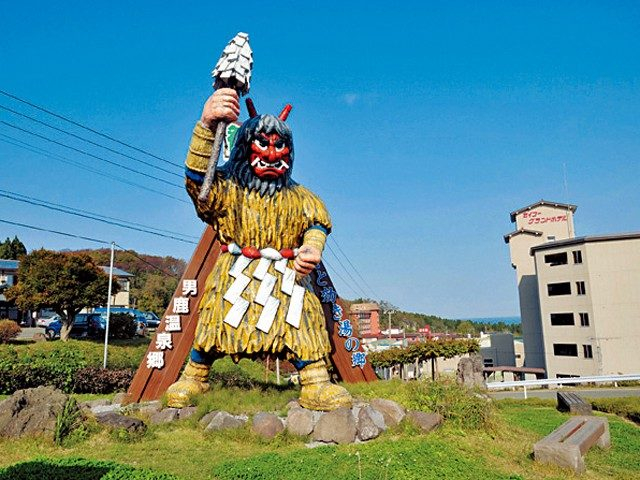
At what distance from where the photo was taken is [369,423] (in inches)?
230

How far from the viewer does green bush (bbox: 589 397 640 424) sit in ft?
26.9

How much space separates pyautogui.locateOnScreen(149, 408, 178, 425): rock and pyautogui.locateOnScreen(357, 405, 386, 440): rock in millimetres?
2393

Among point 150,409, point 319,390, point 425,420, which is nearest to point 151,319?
point 150,409

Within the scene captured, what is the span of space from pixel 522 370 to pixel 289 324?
1804 centimetres

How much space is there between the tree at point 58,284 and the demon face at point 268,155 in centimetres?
1347

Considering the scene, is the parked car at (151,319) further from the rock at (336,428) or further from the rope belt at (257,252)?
the rock at (336,428)

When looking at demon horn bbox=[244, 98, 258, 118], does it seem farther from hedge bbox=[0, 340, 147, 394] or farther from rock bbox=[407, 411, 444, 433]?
hedge bbox=[0, 340, 147, 394]

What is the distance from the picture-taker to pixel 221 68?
5.86 metres

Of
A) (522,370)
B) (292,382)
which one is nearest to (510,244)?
(522,370)

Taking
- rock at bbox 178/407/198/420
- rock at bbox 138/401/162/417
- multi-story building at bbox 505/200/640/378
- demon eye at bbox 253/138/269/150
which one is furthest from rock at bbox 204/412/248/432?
multi-story building at bbox 505/200/640/378

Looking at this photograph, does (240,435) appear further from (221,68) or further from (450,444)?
(221,68)

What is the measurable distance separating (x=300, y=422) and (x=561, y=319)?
18.4m

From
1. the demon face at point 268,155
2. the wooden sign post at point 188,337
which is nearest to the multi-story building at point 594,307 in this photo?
the wooden sign post at point 188,337

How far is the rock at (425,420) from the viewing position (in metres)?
5.97
